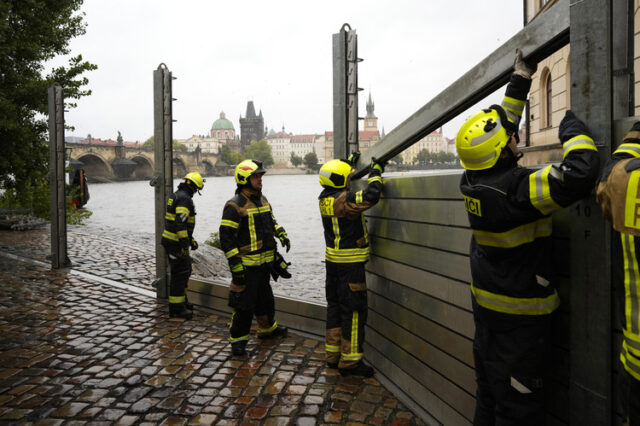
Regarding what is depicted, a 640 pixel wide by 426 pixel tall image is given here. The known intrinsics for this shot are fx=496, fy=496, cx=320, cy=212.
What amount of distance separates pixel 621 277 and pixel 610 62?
916mm

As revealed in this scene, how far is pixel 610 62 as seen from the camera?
2107 millimetres

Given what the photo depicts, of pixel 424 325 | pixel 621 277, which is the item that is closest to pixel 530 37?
pixel 621 277

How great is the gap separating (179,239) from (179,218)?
0.29m

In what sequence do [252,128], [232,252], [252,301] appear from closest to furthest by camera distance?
[232,252] < [252,301] < [252,128]

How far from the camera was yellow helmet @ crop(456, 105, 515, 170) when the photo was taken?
237 centimetres

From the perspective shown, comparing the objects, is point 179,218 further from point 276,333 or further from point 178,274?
point 276,333

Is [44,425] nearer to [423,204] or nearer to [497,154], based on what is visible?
[423,204]

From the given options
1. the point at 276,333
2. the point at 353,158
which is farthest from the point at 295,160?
the point at 353,158

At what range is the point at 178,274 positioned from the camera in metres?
6.72

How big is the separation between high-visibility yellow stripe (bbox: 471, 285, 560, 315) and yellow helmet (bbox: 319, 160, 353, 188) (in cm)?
223

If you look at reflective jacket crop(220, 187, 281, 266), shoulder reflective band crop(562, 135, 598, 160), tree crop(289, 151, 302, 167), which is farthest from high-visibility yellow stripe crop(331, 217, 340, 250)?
tree crop(289, 151, 302, 167)

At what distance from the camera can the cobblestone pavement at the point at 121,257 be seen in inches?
382

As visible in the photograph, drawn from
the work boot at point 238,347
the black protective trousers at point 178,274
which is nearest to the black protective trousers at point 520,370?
the work boot at point 238,347

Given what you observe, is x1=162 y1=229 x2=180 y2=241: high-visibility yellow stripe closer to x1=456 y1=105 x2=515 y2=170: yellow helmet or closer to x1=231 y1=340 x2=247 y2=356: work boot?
x1=231 y1=340 x2=247 y2=356: work boot
